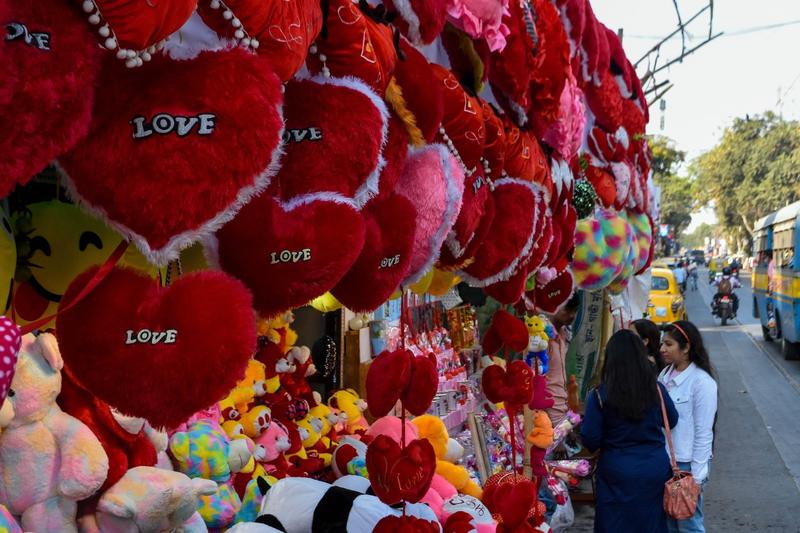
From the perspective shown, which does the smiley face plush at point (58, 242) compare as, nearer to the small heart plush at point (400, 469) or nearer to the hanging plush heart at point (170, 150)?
the hanging plush heart at point (170, 150)

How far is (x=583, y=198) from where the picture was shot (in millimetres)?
3162

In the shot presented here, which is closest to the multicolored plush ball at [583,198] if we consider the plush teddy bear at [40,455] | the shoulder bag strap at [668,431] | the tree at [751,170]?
the shoulder bag strap at [668,431]

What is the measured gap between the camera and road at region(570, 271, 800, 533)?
17.9 feet

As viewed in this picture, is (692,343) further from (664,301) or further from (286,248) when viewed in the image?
(664,301)

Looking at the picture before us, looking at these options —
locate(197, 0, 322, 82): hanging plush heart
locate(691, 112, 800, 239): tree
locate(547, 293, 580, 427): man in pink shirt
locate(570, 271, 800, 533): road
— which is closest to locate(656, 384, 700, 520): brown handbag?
locate(547, 293, 580, 427): man in pink shirt

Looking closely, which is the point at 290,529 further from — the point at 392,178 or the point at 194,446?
the point at 392,178

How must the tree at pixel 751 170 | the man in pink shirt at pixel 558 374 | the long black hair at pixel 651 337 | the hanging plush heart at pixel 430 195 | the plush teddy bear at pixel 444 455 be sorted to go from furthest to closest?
1. the tree at pixel 751 170
2. the man in pink shirt at pixel 558 374
3. the long black hair at pixel 651 337
4. the plush teddy bear at pixel 444 455
5. the hanging plush heart at pixel 430 195

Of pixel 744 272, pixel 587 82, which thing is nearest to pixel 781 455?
pixel 587 82

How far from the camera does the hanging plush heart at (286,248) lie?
3.48ft

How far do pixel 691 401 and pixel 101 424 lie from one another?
2.79 meters

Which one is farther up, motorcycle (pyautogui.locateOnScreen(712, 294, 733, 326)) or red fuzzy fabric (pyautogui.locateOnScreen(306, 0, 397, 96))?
red fuzzy fabric (pyautogui.locateOnScreen(306, 0, 397, 96))

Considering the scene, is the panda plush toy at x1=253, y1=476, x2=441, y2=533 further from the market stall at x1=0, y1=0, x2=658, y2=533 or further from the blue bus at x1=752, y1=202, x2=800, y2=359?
the blue bus at x1=752, y1=202, x2=800, y2=359

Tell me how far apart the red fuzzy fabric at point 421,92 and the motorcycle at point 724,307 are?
60.1 ft

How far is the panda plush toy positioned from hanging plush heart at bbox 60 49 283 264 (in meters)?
1.44
